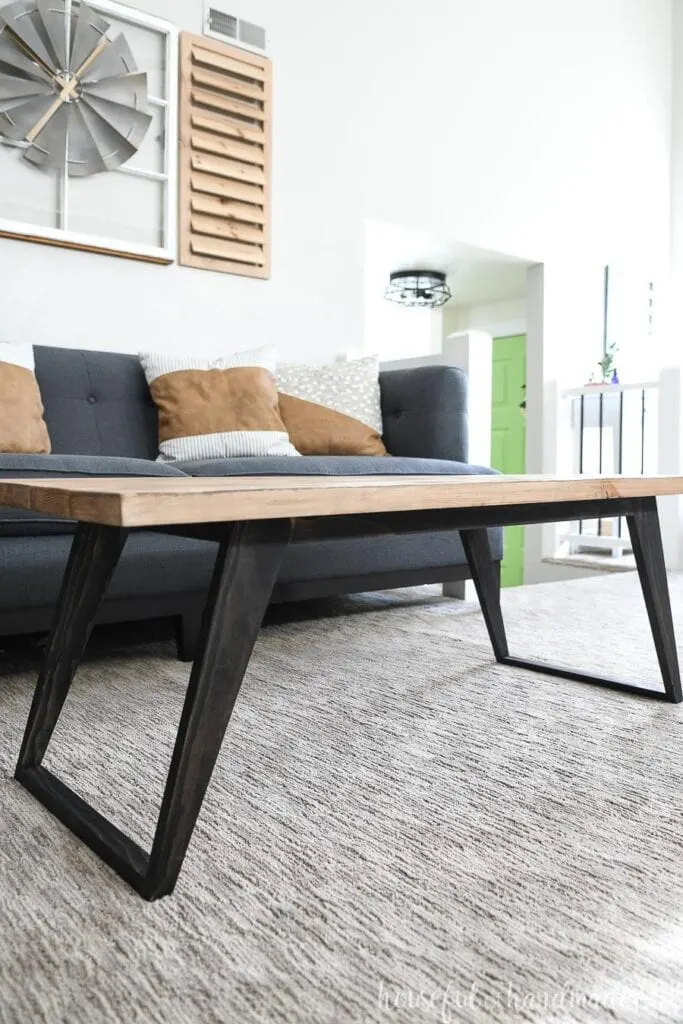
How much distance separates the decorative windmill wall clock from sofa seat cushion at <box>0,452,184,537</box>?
3.97 ft

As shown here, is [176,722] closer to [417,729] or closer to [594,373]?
[417,729]

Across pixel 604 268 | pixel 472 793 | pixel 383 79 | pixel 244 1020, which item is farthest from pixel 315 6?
pixel 244 1020

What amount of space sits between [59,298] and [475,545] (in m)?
1.76

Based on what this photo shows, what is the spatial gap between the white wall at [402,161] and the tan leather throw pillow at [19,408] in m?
0.51

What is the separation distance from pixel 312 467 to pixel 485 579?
584mm

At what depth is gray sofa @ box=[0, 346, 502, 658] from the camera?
1.72 m

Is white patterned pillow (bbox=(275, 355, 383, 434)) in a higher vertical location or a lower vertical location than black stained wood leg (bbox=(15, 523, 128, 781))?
higher

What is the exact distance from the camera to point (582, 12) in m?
4.62

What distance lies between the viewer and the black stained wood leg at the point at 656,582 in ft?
5.16

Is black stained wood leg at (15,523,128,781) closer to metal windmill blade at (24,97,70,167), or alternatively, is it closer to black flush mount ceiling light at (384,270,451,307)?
metal windmill blade at (24,97,70,167)

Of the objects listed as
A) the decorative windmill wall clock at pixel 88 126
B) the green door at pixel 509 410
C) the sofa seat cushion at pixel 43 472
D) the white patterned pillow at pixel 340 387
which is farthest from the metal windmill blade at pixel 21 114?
the green door at pixel 509 410

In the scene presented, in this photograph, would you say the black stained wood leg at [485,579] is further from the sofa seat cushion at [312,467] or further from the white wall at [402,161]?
the white wall at [402,161]

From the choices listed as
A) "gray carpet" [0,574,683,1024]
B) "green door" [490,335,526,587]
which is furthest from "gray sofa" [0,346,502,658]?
"green door" [490,335,526,587]

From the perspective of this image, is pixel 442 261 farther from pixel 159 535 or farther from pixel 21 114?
pixel 159 535
